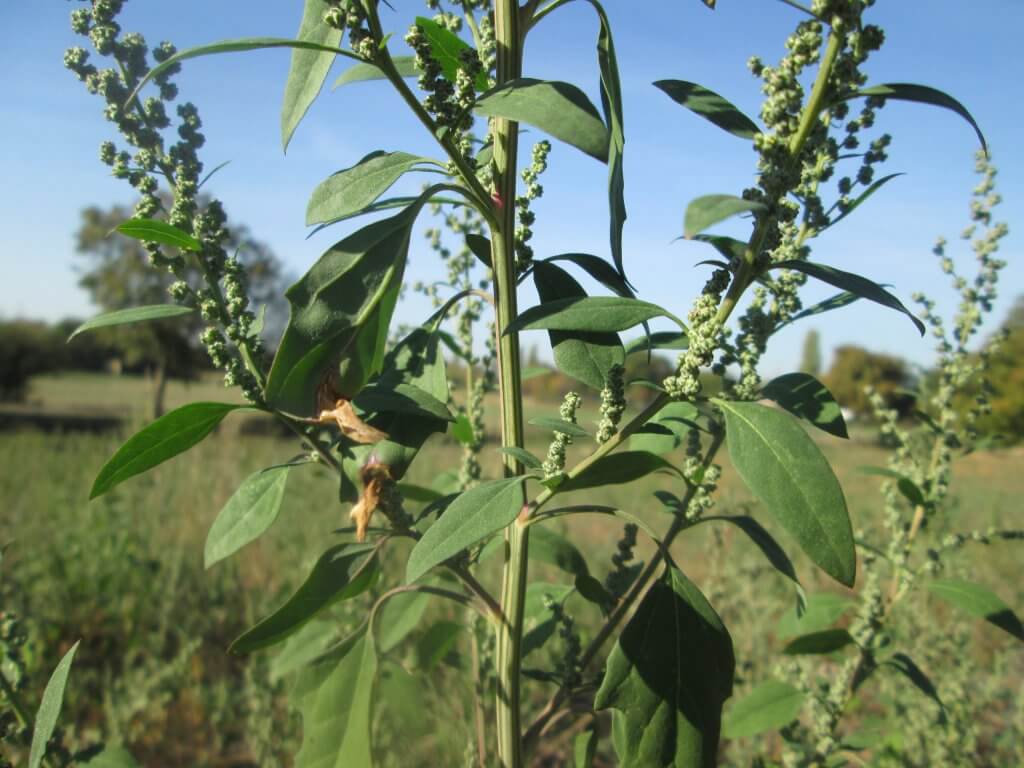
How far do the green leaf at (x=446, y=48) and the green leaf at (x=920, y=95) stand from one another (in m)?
0.47

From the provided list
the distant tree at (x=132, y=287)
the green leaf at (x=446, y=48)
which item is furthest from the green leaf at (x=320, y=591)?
the distant tree at (x=132, y=287)

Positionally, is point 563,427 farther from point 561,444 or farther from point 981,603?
point 981,603

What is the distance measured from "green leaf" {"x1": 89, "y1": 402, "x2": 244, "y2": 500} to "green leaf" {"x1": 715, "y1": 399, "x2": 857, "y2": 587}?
0.73m

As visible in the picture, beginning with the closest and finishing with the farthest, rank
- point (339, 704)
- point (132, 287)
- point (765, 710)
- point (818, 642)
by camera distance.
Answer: point (339, 704) < point (818, 642) < point (765, 710) < point (132, 287)

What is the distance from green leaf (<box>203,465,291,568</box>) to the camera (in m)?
1.18

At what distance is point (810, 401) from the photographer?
96 cm

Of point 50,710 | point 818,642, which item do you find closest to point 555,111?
point 50,710

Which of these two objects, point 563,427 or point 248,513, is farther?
point 248,513

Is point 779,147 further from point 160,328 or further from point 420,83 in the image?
point 160,328

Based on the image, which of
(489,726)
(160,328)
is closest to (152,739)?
(489,726)

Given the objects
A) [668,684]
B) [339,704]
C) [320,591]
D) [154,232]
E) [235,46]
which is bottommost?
[339,704]

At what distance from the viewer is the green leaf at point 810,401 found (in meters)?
0.94

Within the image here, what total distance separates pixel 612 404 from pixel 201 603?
16.9 ft

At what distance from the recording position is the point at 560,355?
102 cm
